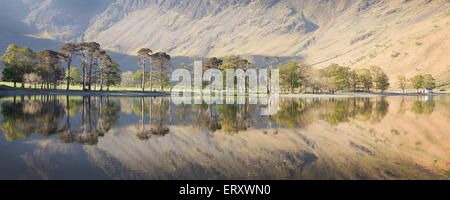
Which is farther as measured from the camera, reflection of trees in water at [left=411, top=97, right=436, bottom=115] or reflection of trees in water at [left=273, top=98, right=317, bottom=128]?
reflection of trees in water at [left=411, top=97, right=436, bottom=115]

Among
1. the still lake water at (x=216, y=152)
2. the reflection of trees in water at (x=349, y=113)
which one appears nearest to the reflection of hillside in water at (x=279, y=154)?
the still lake water at (x=216, y=152)

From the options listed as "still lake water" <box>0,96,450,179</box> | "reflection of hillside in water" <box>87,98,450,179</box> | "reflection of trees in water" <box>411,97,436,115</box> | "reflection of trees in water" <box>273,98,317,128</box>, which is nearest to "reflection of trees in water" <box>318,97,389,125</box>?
"reflection of trees in water" <box>273,98,317,128</box>

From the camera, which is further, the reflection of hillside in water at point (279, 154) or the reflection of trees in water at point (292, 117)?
the reflection of trees in water at point (292, 117)

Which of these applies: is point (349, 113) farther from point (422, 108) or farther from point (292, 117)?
point (422, 108)

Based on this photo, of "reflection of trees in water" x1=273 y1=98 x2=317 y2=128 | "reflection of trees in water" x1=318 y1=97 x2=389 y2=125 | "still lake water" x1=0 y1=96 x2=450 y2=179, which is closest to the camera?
"still lake water" x1=0 y1=96 x2=450 y2=179

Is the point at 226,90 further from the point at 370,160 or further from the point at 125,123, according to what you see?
the point at 370,160

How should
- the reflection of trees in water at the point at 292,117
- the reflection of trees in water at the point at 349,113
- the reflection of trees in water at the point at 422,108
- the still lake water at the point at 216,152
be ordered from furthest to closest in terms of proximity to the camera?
1. the reflection of trees in water at the point at 422,108
2. the reflection of trees in water at the point at 349,113
3. the reflection of trees in water at the point at 292,117
4. the still lake water at the point at 216,152

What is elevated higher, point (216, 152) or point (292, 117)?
point (292, 117)

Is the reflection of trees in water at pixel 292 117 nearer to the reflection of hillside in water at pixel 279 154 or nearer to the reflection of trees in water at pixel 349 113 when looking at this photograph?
the reflection of trees in water at pixel 349 113

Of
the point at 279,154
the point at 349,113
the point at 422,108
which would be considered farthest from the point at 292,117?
the point at 422,108

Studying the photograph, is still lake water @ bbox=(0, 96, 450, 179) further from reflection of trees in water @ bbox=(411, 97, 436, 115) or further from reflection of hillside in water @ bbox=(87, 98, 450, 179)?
reflection of trees in water @ bbox=(411, 97, 436, 115)

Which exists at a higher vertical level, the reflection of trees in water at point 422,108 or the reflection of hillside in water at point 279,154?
the reflection of trees in water at point 422,108

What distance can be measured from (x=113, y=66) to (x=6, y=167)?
88243 millimetres
